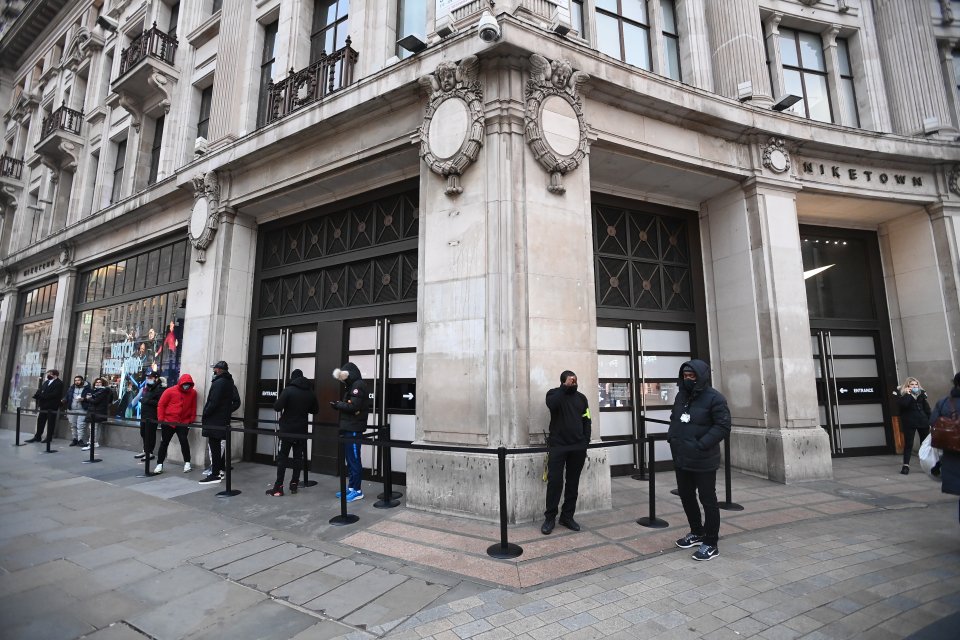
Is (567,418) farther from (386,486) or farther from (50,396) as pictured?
(50,396)

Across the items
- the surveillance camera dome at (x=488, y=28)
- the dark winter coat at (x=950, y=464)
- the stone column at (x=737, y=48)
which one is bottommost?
the dark winter coat at (x=950, y=464)

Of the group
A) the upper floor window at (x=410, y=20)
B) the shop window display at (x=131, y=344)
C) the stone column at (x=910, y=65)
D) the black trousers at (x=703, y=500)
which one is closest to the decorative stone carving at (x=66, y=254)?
the shop window display at (x=131, y=344)

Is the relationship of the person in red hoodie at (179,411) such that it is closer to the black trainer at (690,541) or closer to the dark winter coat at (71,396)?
the dark winter coat at (71,396)

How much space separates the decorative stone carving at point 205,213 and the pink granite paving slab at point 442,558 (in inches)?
316

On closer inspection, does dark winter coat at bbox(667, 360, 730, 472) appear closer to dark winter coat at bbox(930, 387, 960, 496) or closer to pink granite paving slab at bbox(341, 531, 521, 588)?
pink granite paving slab at bbox(341, 531, 521, 588)

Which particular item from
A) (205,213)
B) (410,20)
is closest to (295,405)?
(205,213)

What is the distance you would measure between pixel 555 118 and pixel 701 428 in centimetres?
465

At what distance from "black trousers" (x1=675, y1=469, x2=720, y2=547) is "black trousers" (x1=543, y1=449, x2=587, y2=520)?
3.74ft

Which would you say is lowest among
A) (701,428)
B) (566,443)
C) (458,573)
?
(458,573)

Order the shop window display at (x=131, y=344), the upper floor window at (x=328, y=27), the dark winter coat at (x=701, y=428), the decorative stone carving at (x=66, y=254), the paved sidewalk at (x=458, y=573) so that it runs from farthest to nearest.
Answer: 1. the decorative stone carving at (x=66, y=254)
2. the shop window display at (x=131, y=344)
3. the upper floor window at (x=328, y=27)
4. the dark winter coat at (x=701, y=428)
5. the paved sidewalk at (x=458, y=573)

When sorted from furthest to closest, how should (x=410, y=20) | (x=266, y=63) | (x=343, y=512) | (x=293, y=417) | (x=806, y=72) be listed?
(x=266, y=63) < (x=806, y=72) < (x=410, y=20) < (x=293, y=417) < (x=343, y=512)

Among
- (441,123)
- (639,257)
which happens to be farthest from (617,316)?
(441,123)

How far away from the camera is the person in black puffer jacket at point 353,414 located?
265 inches

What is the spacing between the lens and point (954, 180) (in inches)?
411
